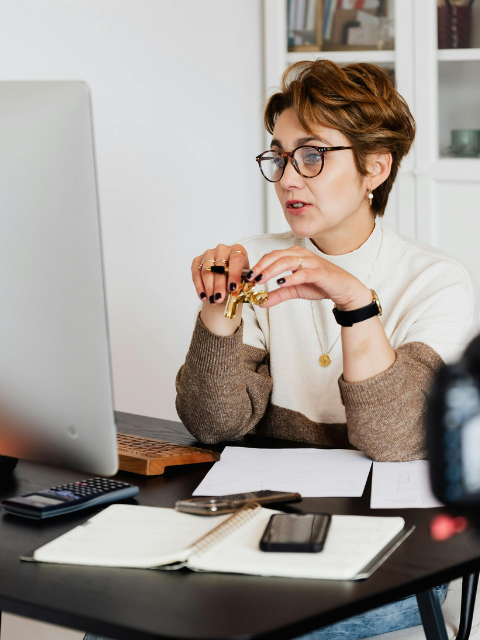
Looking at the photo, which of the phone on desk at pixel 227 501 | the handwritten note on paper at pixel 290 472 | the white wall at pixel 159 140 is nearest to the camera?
the phone on desk at pixel 227 501

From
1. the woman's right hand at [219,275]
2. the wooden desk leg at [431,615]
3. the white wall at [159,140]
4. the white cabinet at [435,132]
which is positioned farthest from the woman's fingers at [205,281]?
the white cabinet at [435,132]

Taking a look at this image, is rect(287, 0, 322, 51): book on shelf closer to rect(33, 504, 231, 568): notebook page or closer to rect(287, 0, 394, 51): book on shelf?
rect(287, 0, 394, 51): book on shelf

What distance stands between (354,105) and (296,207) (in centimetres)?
23

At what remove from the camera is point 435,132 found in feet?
10.0

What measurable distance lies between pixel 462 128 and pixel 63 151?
255cm

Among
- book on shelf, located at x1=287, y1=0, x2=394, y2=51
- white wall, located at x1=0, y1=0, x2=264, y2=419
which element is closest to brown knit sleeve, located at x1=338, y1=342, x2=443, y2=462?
white wall, located at x1=0, y1=0, x2=264, y2=419

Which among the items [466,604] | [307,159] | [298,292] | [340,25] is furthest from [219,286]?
[340,25]

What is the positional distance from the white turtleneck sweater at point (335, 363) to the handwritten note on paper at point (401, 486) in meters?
0.03

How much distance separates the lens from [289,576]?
2.55ft

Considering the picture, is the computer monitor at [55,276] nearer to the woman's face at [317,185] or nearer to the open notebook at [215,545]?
the open notebook at [215,545]

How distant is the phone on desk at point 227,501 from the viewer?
0.94 meters

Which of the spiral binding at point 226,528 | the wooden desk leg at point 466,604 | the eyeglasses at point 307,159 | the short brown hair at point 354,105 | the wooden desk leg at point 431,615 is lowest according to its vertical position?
the wooden desk leg at point 466,604

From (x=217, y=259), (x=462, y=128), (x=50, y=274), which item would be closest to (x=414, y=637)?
(x=217, y=259)

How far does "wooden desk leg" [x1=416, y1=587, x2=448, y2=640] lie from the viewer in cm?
121
